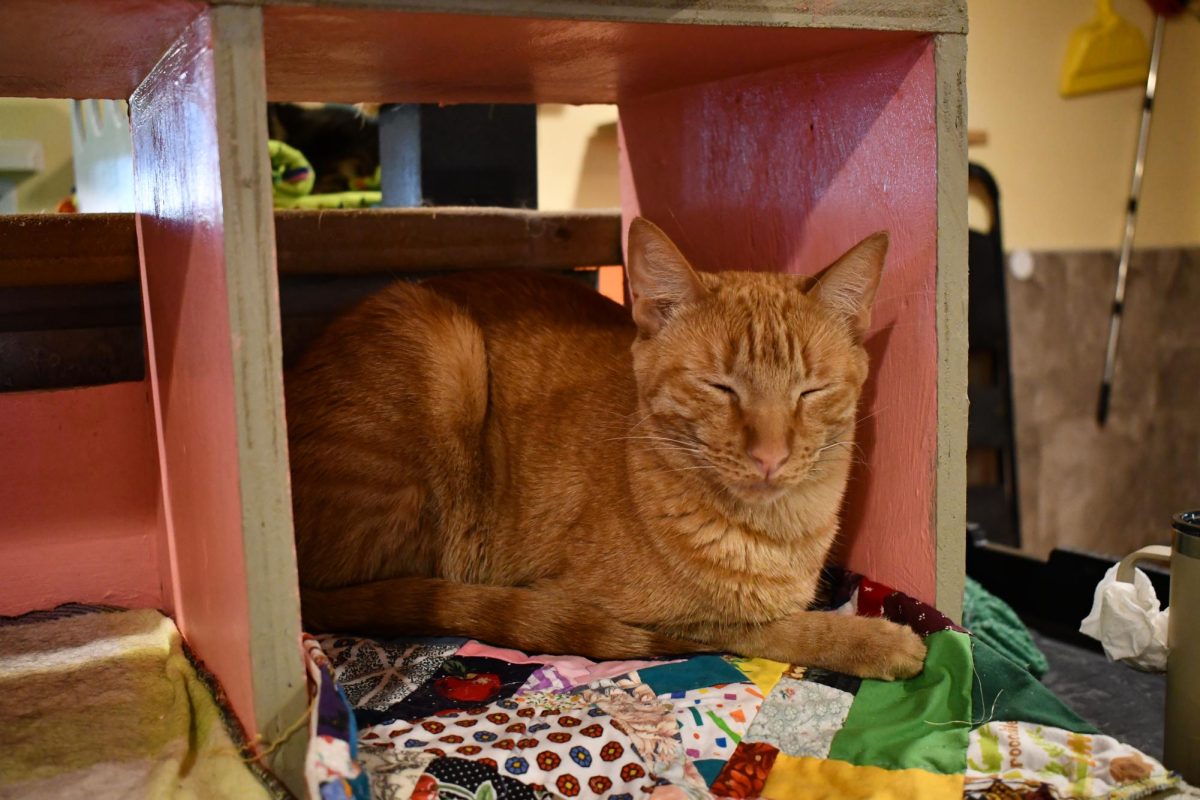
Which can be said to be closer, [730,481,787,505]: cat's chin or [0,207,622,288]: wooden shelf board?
[730,481,787,505]: cat's chin

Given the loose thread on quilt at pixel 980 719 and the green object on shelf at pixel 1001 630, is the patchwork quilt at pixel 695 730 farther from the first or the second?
the green object on shelf at pixel 1001 630

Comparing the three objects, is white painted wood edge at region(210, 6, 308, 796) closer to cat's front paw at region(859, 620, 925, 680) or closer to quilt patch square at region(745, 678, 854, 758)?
quilt patch square at region(745, 678, 854, 758)

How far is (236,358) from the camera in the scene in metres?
1.17

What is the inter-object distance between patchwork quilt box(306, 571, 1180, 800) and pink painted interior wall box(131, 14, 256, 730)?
0.18 m

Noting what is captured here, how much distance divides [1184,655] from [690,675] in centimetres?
73

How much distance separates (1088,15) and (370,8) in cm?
402

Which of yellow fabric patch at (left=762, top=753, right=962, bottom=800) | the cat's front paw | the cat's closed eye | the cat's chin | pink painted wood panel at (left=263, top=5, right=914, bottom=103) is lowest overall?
yellow fabric patch at (left=762, top=753, right=962, bottom=800)

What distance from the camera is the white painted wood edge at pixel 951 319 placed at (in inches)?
63.6

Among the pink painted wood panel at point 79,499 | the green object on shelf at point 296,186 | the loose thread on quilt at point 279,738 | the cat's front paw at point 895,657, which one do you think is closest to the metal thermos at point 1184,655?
the cat's front paw at point 895,657

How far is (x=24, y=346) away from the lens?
2.00 m

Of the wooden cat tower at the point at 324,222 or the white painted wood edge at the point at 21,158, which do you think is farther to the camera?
the white painted wood edge at the point at 21,158

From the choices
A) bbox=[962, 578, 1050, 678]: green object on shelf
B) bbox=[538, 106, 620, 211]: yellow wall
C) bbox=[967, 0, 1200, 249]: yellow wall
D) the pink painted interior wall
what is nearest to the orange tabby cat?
the pink painted interior wall

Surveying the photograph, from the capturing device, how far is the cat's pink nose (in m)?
1.55

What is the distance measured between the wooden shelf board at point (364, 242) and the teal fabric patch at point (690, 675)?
1.15 meters
